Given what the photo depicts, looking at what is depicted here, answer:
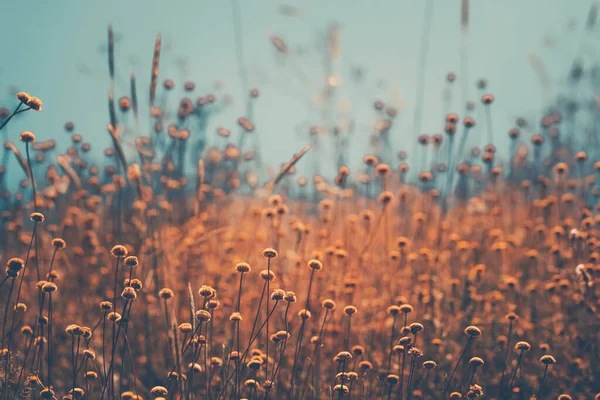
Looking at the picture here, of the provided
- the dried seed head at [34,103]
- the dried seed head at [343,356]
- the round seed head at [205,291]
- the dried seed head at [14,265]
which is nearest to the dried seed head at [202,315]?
the round seed head at [205,291]

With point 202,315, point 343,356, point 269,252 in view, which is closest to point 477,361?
point 343,356

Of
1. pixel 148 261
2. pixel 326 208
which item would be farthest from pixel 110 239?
pixel 326 208

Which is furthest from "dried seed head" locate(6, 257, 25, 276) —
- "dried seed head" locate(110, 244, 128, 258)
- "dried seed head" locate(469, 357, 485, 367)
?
"dried seed head" locate(469, 357, 485, 367)

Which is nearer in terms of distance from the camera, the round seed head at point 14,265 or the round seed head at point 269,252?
the round seed head at point 14,265

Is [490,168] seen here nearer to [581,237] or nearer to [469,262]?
[469,262]

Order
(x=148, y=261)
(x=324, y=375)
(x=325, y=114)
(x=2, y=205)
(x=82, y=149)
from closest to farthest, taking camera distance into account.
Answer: (x=324, y=375) < (x=148, y=261) < (x=2, y=205) < (x=82, y=149) < (x=325, y=114)

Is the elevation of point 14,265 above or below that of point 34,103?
below

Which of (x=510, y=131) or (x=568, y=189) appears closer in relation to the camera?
(x=510, y=131)

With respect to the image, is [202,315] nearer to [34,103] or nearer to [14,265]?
[14,265]

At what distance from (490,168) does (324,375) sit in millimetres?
1922

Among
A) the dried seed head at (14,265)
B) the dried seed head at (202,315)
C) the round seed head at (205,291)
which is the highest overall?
the dried seed head at (14,265)

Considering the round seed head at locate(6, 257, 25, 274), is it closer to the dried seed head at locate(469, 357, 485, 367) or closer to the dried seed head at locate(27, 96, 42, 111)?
the dried seed head at locate(27, 96, 42, 111)

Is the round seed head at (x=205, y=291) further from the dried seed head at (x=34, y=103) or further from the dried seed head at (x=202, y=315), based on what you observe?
the dried seed head at (x=34, y=103)

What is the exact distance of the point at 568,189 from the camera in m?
3.97
